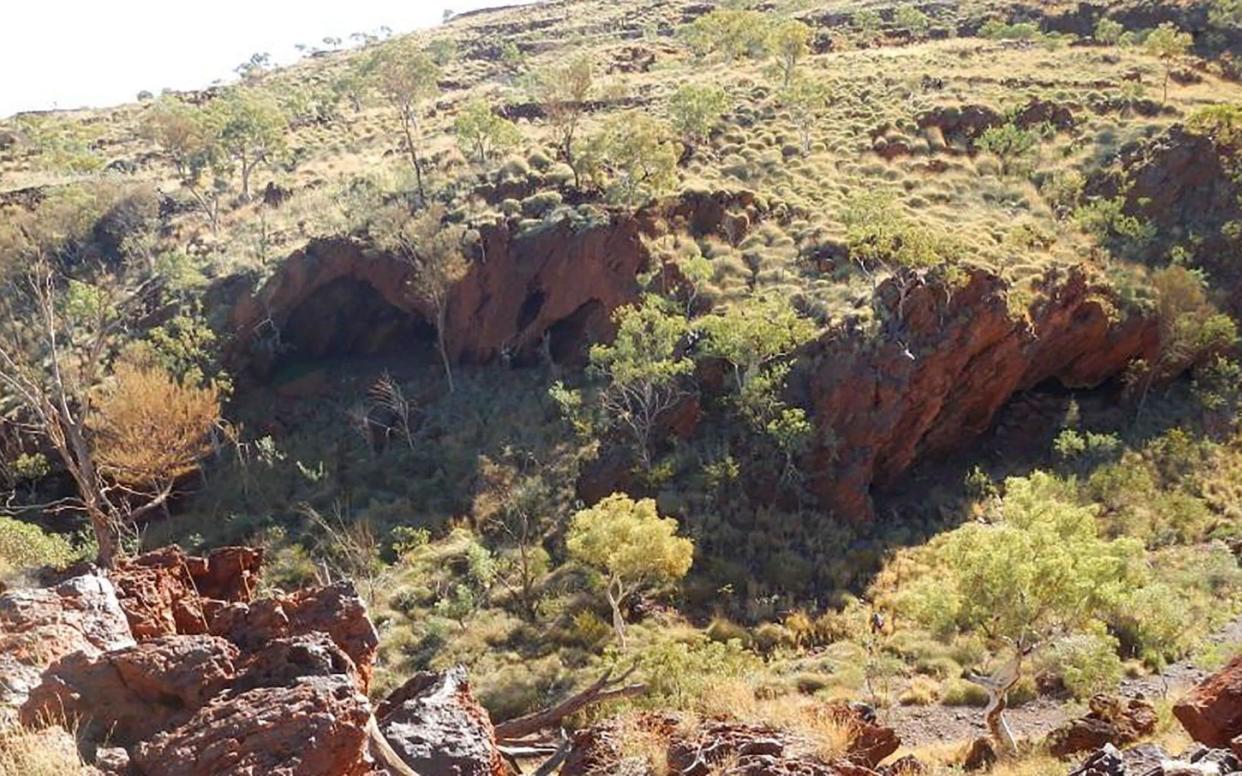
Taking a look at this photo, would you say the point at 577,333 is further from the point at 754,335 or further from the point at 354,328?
the point at 354,328

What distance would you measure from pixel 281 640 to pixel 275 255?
30.6 m

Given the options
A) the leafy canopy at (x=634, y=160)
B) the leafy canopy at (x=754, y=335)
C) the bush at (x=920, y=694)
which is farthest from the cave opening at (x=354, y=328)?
the bush at (x=920, y=694)

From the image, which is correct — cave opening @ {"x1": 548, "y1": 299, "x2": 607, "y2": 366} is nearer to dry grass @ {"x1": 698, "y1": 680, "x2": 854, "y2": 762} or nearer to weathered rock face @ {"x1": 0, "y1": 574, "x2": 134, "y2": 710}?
dry grass @ {"x1": 698, "y1": 680, "x2": 854, "y2": 762}

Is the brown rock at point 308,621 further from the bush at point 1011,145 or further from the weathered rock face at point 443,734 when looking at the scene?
the bush at point 1011,145

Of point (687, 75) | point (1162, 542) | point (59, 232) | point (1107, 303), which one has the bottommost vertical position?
point (1162, 542)

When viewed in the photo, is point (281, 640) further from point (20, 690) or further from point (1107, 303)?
point (1107, 303)

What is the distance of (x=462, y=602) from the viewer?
21969mm

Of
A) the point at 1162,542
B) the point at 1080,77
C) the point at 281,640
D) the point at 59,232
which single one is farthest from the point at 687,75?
the point at 281,640

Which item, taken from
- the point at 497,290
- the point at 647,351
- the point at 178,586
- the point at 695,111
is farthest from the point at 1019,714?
the point at 695,111

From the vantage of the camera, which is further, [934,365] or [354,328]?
[354,328]

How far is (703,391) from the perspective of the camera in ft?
89.7

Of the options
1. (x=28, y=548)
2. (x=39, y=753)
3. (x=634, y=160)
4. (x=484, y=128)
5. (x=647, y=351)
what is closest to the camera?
(x=39, y=753)

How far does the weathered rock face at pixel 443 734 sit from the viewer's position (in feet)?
24.3

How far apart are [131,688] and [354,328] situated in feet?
99.7
